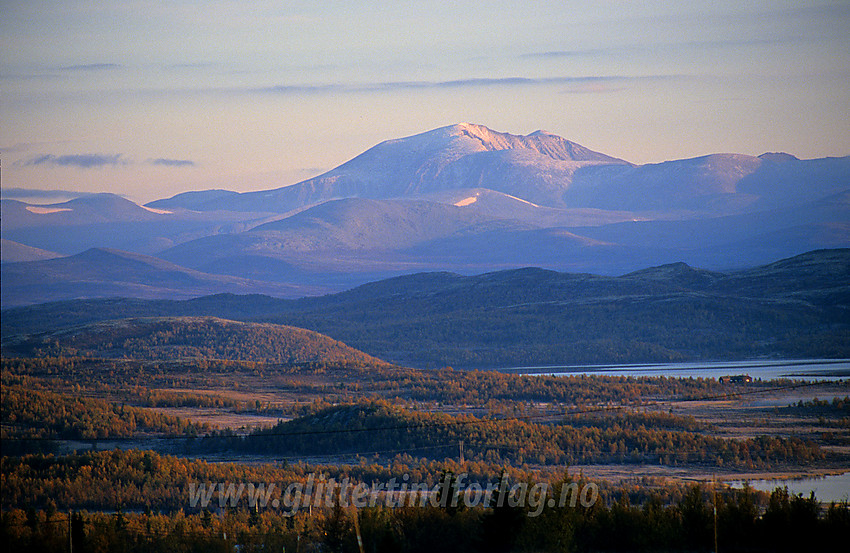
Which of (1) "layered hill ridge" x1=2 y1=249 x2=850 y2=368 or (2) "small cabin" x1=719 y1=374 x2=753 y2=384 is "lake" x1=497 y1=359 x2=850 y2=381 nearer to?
(2) "small cabin" x1=719 y1=374 x2=753 y2=384

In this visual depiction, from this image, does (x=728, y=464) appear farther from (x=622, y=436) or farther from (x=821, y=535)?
(x=821, y=535)

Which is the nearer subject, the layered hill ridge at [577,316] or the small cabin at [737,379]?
the small cabin at [737,379]

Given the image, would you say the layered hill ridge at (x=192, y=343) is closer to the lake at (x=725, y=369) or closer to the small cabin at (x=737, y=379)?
the lake at (x=725, y=369)

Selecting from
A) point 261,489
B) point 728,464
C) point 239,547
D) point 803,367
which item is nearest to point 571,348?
point 803,367

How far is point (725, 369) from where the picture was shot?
226ft

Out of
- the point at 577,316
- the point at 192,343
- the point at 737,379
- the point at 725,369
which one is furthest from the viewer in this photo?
the point at 577,316

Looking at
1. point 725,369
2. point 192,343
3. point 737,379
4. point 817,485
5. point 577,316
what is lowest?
point 817,485

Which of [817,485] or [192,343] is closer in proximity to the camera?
[817,485]

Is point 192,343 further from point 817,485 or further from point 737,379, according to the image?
point 817,485

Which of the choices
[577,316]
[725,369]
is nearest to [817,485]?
[725,369]

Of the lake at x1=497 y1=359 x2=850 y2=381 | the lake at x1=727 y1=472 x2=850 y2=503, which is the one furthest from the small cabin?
the lake at x1=727 y1=472 x2=850 y2=503

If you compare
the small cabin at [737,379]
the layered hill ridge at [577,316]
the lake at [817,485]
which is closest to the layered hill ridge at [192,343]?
the layered hill ridge at [577,316]

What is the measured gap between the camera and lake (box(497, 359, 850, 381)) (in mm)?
61219

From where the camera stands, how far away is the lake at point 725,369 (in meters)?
61.2
